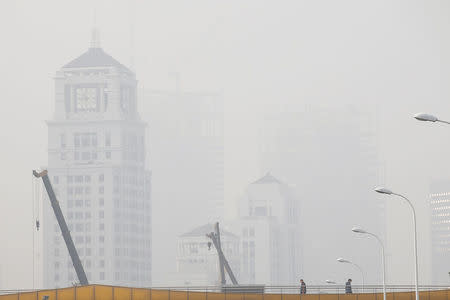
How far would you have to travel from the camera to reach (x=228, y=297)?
387 ft

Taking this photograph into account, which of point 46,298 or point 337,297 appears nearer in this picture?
point 46,298

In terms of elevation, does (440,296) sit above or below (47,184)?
below

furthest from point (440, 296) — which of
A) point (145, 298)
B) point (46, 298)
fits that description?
point (46, 298)

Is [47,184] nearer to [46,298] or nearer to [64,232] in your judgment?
[64,232]

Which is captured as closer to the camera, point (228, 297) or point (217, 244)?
point (228, 297)

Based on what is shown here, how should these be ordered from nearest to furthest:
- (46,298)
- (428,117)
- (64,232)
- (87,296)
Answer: (428,117) < (46,298) < (87,296) < (64,232)

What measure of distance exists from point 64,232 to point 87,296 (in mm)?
67327

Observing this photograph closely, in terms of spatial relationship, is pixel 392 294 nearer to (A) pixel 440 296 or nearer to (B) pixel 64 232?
(A) pixel 440 296

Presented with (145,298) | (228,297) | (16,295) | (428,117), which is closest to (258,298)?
(228,297)

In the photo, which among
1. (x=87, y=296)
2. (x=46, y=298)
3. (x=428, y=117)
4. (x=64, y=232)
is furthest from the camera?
(x=64, y=232)

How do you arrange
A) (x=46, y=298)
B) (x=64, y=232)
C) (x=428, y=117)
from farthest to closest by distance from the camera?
(x=64, y=232), (x=46, y=298), (x=428, y=117)

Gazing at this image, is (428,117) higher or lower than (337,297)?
higher

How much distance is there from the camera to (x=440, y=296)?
117125 millimetres

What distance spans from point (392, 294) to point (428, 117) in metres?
59.1
